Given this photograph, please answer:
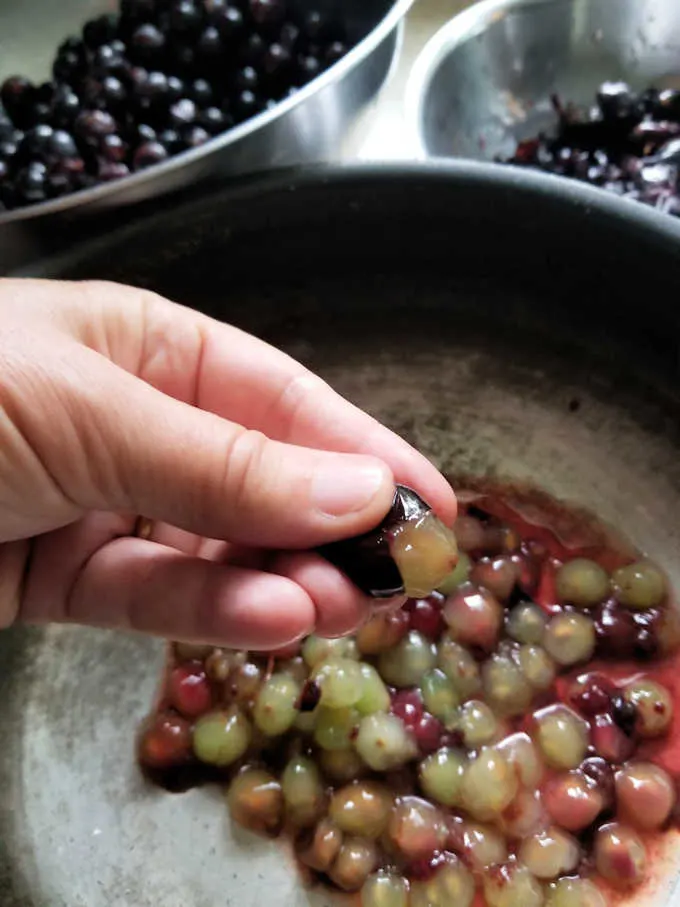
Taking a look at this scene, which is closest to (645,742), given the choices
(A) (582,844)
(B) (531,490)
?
(A) (582,844)

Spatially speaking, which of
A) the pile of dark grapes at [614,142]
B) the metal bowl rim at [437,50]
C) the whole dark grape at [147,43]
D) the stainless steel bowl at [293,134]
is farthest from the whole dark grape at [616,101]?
the whole dark grape at [147,43]

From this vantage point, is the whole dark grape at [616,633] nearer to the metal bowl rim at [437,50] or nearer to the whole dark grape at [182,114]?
→ the metal bowl rim at [437,50]

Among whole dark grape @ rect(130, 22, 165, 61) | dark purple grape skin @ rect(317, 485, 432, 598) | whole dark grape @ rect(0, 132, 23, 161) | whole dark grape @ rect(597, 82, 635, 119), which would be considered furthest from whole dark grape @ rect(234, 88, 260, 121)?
dark purple grape skin @ rect(317, 485, 432, 598)

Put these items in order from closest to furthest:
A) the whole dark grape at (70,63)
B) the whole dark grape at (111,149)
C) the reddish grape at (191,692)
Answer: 1. the reddish grape at (191,692)
2. the whole dark grape at (111,149)
3. the whole dark grape at (70,63)

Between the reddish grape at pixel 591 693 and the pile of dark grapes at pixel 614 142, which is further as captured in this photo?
the pile of dark grapes at pixel 614 142

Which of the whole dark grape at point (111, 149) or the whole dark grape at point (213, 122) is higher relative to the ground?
the whole dark grape at point (213, 122)

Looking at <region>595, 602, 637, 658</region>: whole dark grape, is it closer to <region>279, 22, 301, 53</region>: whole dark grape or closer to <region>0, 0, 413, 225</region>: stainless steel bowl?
<region>0, 0, 413, 225</region>: stainless steel bowl

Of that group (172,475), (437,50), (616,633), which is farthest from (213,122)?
(616,633)
